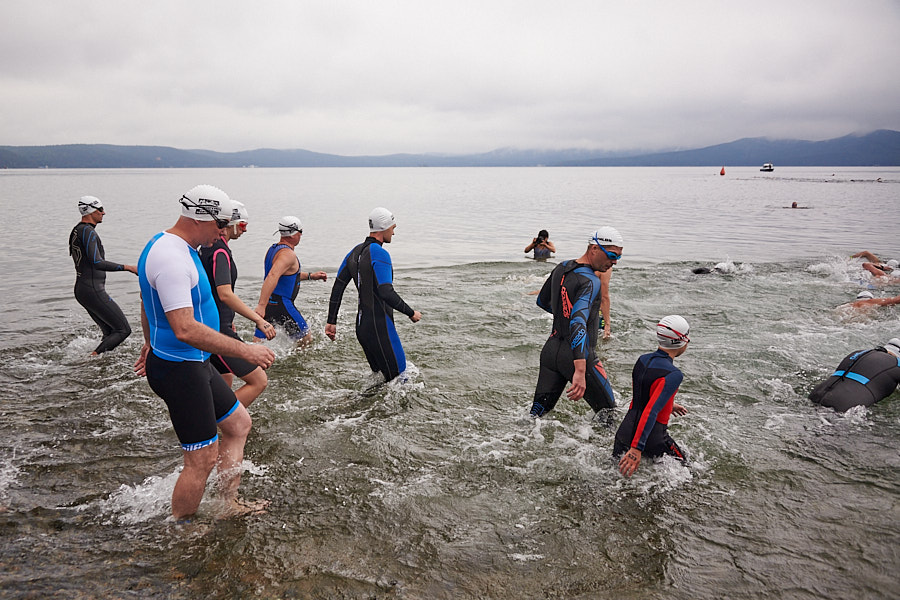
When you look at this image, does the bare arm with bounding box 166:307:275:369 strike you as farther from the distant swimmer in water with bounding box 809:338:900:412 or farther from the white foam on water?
the distant swimmer in water with bounding box 809:338:900:412

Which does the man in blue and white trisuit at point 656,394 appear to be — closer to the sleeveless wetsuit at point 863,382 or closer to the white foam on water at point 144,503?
the sleeveless wetsuit at point 863,382

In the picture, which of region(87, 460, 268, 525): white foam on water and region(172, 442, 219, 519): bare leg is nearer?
region(172, 442, 219, 519): bare leg

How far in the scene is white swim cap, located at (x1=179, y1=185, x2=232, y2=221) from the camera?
12.3ft

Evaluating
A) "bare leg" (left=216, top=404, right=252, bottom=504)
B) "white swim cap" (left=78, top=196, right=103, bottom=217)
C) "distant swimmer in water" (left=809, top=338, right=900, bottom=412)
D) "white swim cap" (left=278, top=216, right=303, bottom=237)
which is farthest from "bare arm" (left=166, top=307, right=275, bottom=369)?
"distant swimmer in water" (left=809, top=338, right=900, bottom=412)

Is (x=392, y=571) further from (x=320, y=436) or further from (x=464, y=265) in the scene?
(x=464, y=265)

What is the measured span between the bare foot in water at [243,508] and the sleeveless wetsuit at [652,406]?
10.9ft

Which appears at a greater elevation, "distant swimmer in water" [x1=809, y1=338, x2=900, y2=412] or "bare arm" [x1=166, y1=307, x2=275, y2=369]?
"bare arm" [x1=166, y1=307, x2=275, y2=369]

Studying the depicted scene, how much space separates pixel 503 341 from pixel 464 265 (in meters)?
9.46

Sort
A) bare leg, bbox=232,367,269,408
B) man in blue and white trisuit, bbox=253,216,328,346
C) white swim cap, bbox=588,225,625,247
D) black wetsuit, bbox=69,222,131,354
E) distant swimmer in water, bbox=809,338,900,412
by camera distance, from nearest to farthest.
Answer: white swim cap, bbox=588,225,625,247, bare leg, bbox=232,367,269,408, distant swimmer in water, bbox=809,338,900,412, man in blue and white trisuit, bbox=253,216,328,346, black wetsuit, bbox=69,222,131,354

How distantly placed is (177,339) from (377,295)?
3.29 meters

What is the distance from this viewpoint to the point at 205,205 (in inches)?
149

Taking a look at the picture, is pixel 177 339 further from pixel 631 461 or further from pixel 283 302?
pixel 283 302

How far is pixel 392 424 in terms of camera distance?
668cm

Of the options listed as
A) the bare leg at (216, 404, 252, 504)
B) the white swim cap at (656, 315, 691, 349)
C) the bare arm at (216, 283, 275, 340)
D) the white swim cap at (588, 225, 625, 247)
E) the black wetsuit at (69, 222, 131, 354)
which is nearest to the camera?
the bare leg at (216, 404, 252, 504)
